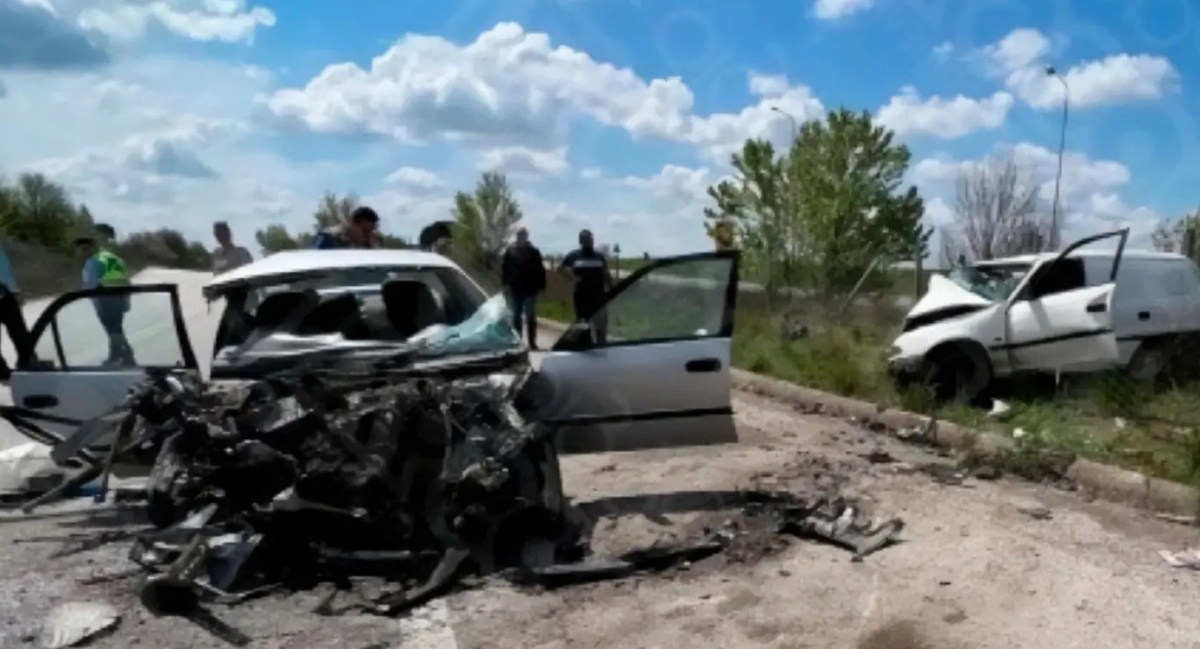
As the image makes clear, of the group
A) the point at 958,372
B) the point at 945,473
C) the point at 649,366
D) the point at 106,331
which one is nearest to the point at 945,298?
the point at 958,372

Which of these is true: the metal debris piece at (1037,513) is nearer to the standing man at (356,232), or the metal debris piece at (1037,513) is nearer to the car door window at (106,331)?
the car door window at (106,331)

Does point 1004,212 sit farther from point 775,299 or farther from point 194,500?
point 194,500

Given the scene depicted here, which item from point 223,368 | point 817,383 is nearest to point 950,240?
point 817,383

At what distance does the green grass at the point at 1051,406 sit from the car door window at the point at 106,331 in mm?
5147

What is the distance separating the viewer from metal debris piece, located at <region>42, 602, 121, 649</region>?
164 inches

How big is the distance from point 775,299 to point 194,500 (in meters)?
13.9

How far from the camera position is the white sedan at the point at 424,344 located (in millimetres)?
5957

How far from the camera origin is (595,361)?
596 cm

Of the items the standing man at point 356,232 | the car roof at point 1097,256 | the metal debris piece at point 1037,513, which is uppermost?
the standing man at point 356,232

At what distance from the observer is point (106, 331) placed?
6.54 metres

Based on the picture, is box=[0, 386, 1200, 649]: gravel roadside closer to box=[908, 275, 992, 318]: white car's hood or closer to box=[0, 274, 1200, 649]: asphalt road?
box=[0, 274, 1200, 649]: asphalt road

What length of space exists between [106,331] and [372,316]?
61.3 inches

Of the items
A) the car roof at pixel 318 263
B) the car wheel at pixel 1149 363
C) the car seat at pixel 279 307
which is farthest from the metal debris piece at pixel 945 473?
the car seat at pixel 279 307

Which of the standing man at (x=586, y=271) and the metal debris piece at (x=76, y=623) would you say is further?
the standing man at (x=586, y=271)
